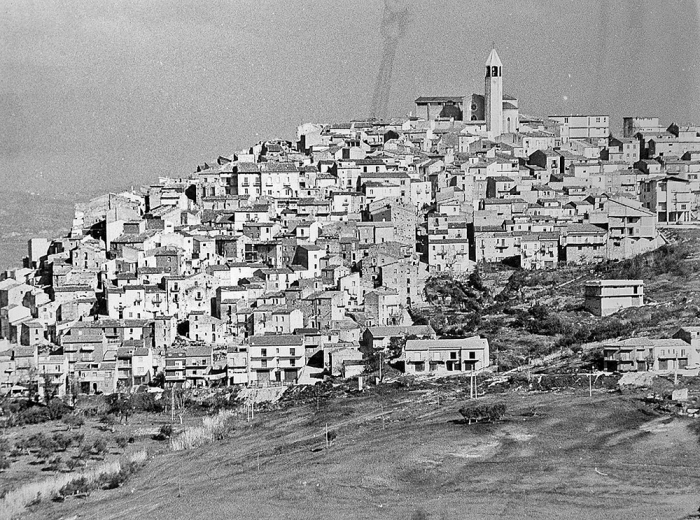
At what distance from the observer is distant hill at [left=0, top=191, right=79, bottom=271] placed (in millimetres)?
36781

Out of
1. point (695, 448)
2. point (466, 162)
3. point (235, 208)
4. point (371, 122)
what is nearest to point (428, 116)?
point (371, 122)

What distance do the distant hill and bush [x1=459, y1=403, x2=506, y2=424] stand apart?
18.9 m

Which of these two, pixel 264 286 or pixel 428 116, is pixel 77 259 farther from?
pixel 428 116

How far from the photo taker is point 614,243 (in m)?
27.2

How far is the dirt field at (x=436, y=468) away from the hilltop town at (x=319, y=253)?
2.95 meters

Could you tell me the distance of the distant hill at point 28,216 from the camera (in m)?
36.8

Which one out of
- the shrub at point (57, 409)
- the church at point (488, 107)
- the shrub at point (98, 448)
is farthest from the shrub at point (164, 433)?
the church at point (488, 107)

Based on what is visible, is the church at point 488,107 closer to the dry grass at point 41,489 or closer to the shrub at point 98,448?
the shrub at point 98,448

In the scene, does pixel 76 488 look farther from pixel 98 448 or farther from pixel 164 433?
pixel 164 433

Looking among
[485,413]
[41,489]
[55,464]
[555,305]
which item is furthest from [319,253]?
[41,489]

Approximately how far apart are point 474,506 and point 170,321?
10654mm

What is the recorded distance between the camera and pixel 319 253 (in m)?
26.9

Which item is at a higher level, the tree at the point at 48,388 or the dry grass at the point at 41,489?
the tree at the point at 48,388

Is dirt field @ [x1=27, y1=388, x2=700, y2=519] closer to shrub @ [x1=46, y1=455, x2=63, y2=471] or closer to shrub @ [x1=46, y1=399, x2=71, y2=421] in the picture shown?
shrub @ [x1=46, y1=455, x2=63, y2=471]
